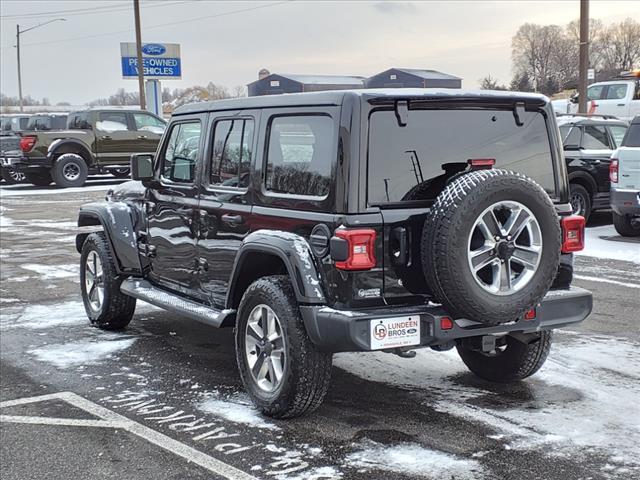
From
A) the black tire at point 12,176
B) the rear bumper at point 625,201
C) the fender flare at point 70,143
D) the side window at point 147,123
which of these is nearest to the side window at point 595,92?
the side window at point 147,123

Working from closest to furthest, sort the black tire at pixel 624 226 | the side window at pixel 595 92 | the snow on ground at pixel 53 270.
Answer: the snow on ground at pixel 53 270
the black tire at pixel 624 226
the side window at pixel 595 92

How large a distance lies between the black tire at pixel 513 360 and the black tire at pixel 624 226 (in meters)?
7.59

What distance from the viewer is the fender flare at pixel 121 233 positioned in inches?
262

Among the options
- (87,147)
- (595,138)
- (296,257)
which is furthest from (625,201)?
(87,147)

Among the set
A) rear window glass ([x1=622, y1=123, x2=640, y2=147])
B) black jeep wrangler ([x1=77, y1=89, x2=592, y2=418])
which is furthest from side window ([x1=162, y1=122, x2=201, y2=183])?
rear window glass ([x1=622, y1=123, x2=640, y2=147])

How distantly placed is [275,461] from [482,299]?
133cm

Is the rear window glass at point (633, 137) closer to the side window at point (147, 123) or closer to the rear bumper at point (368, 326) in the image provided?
the rear bumper at point (368, 326)

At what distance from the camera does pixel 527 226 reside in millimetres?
4250

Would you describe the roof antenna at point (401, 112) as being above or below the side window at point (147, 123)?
below

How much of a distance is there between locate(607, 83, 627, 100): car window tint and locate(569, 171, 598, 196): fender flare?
12.3 metres

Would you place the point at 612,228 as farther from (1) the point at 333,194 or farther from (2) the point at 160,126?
(2) the point at 160,126

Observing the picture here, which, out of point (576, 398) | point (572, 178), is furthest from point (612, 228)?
point (576, 398)

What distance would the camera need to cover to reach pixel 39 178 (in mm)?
23594

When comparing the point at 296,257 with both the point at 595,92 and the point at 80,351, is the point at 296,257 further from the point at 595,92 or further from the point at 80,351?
the point at 595,92
